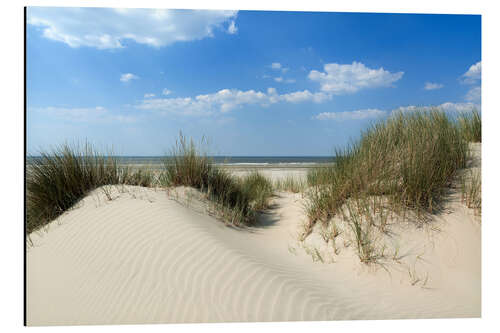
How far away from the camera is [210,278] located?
2.31m

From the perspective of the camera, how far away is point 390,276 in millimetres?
2488

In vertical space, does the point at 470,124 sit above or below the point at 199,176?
above

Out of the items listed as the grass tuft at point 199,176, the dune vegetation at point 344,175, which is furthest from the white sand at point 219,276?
the grass tuft at point 199,176

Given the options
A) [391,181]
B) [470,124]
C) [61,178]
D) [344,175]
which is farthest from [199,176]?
[470,124]

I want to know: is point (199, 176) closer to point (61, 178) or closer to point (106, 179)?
point (106, 179)

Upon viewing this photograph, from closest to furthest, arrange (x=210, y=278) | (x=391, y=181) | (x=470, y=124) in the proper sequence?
(x=210, y=278) → (x=391, y=181) → (x=470, y=124)

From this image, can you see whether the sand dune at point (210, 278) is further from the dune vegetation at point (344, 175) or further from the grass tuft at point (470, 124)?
the grass tuft at point (470, 124)

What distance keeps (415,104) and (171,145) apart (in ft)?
12.5

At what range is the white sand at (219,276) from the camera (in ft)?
7.14

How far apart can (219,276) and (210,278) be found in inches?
2.9

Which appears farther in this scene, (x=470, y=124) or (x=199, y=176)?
(x=470, y=124)

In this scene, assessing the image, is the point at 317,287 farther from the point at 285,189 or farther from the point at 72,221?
the point at 285,189

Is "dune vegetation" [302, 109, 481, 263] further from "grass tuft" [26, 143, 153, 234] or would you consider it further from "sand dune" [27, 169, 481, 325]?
"grass tuft" [26, 143, 153, 234]
